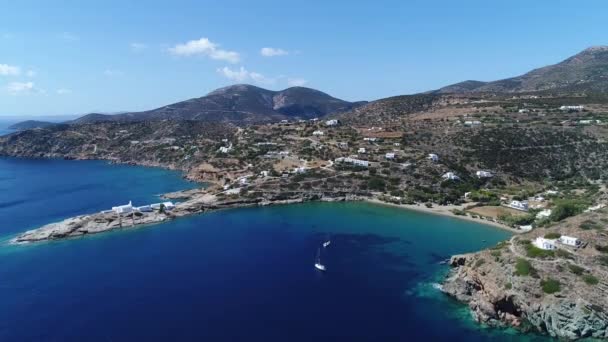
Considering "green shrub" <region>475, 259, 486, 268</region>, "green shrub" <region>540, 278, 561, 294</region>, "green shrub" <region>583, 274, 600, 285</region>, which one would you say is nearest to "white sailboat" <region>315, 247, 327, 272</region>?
"green shrub" <region>475, 259, 486, 268</region>

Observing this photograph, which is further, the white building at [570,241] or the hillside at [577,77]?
the hillside at [577,77]

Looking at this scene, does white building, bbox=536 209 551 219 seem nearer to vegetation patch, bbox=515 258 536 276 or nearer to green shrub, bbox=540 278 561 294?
vegetation patch, bbox=515 258 536 276

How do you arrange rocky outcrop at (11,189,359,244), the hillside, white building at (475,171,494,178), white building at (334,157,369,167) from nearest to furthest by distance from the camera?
1. rocky outcrop at (11,189,359,244)
2. white building at (475,171,494,178)
3. white building at (334,157,369,167)
4. the hillside

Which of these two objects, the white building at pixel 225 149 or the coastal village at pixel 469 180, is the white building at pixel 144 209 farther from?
the white building at pixel 225 149

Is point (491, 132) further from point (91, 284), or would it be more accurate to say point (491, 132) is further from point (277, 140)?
point (91, 284)

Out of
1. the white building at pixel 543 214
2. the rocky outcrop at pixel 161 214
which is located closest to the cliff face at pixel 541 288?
the white building at pixel 543 214
